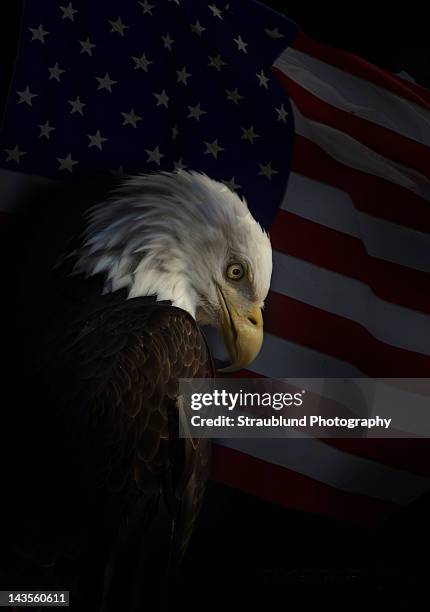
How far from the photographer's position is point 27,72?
5.71 ft

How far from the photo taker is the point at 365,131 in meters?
2.09

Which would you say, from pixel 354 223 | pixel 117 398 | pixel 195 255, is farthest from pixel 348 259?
pixel 117 398

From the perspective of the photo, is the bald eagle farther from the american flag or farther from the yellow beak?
the american flag

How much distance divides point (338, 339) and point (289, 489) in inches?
15.4

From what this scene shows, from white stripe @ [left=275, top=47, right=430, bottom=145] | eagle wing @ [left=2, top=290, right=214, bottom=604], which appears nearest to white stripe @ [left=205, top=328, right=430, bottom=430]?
eagle wing @ [left=2, top=290, right=214, bottom=604]

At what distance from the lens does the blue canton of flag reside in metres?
1.75

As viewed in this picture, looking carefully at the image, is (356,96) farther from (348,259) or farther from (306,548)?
(306,548)

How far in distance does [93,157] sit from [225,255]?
40 centimetres

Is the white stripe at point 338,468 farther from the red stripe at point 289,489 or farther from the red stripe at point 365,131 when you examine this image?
the red stripe at point 365,131

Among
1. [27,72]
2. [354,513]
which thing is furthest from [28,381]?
[354,513]

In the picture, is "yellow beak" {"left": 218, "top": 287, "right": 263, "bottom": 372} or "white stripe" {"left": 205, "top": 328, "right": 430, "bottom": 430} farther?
"white stripe" {"left": 205, "top": 328, "right": 430, "bottom": 430}

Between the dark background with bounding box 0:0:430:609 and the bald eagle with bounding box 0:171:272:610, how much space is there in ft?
1.30

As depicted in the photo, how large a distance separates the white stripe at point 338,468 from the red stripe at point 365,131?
0.77 m

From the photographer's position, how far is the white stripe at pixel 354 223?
2023mm
